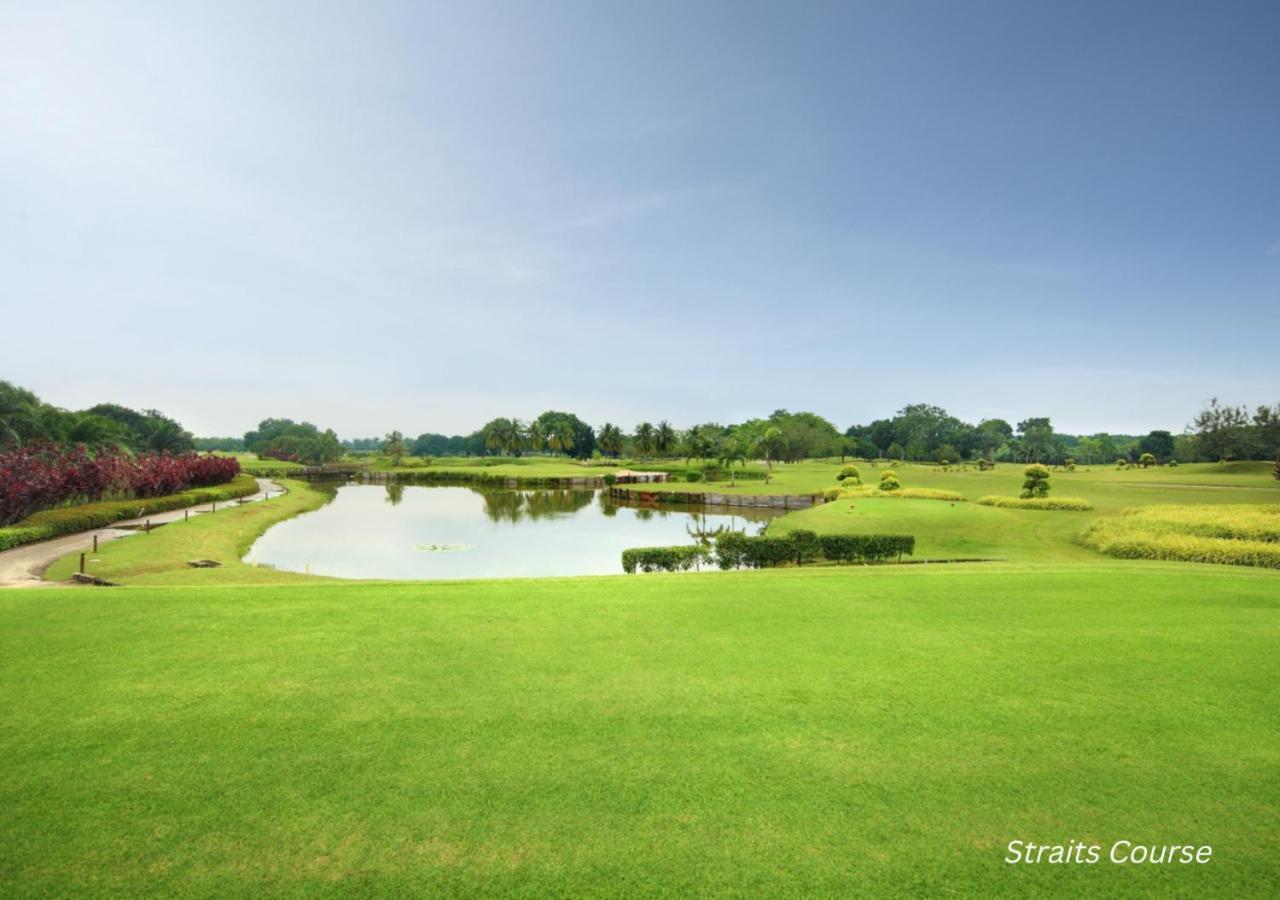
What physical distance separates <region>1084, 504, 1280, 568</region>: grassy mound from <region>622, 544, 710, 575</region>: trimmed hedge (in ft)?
54.9

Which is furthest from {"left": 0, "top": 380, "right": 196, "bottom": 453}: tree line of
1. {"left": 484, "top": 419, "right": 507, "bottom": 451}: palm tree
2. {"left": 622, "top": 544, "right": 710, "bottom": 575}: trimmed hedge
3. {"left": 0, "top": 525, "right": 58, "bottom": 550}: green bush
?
{"left": 484, "top": 419, "right": 507, "bottom": 451}: palm tree

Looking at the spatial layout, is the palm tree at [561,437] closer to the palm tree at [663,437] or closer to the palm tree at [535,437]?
the palm tree at [535,437]

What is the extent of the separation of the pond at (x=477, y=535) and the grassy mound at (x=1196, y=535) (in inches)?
781

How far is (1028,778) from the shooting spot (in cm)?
535

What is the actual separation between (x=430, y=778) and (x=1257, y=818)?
6.63m

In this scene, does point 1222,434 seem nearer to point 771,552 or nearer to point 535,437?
point 771,552

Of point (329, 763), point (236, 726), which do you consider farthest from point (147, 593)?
point (329, 763)

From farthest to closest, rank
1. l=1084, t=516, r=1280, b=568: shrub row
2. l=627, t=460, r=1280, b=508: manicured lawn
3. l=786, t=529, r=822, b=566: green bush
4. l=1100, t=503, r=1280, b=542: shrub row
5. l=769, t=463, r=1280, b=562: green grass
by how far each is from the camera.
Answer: l=627, t=460, r=1280, b=508: manicured lawn
l=769, t=463, r=1280, b=562: green grass
l=786, t=529, r=822, b=566: green bush
l=1100, t=503, r=1280, b=542: shrub row
l=1084, t=516, r=1280, b=568: shrub row

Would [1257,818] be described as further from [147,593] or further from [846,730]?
[147,593]

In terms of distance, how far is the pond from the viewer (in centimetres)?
2730

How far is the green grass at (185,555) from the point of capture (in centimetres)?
2011

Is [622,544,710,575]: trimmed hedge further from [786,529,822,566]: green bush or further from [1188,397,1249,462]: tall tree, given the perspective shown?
[1188,397,1249,462]: tall tree

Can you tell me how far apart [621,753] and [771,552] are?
18367mm

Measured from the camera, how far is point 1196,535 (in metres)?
23.2
